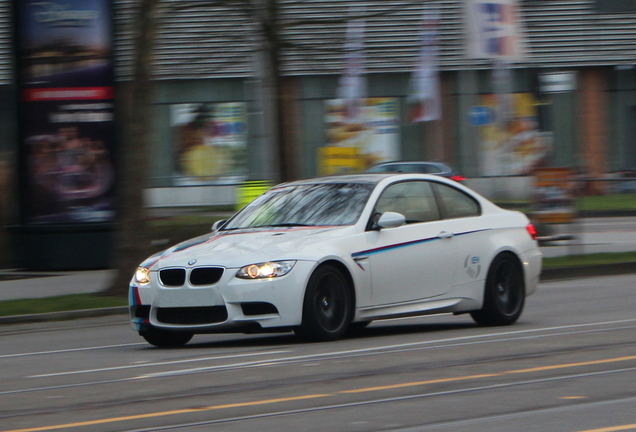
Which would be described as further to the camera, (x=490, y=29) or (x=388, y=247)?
(x=490, y=29)

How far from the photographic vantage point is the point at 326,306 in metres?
9.06

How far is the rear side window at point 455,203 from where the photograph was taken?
10391mm

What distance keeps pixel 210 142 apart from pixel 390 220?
26.3 metres

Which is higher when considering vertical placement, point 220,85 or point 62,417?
point 220,85

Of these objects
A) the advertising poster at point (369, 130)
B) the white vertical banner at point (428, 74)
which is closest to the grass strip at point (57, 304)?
the white vertical banner at point (428, 74)

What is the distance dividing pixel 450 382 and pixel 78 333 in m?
5.93

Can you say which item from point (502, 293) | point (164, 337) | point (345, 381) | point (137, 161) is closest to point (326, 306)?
point (164, 337)

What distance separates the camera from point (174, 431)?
5.68 m

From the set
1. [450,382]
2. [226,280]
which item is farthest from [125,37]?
[450,382]

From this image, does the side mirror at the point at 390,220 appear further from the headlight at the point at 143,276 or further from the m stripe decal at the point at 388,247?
the headlight at the point at 143,276

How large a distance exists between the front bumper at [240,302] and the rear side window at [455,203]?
79.2 inches

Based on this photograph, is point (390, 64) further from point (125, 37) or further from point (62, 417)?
point (62, 417)

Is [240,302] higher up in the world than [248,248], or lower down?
lower down

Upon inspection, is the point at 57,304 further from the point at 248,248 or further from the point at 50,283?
the point at 248,248
